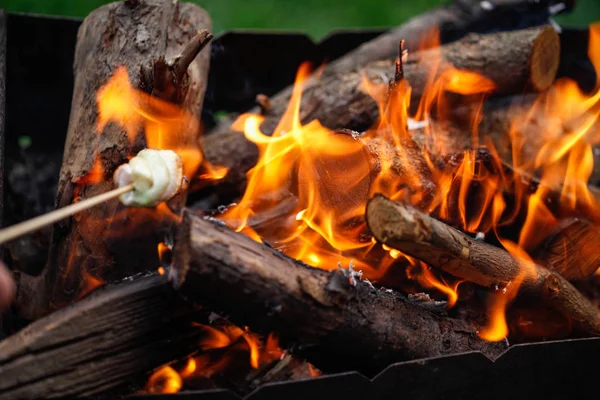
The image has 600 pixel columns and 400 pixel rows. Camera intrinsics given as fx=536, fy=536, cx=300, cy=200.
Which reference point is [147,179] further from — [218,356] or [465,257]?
[465,257]

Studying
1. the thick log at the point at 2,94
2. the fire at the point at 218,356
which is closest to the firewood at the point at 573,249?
the fire at the point at 218,356

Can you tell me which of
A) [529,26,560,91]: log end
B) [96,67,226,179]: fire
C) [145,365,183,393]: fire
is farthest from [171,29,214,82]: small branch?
[529,26,560,91]: log end

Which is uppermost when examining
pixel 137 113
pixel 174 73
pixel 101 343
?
pixel 174 73

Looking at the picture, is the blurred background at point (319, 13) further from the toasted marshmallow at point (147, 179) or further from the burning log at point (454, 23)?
the toasted marshmallow at point (147, 179)

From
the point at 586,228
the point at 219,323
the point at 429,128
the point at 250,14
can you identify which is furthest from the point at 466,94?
the point at 250,14

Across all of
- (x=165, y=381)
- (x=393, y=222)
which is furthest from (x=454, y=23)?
(x=165, y=381)

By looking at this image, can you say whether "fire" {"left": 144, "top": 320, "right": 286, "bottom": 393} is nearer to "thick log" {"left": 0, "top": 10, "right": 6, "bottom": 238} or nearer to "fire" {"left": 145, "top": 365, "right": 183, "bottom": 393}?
"fire" {"left": 145, "top": 365, "right": 183, "bottom": 393}

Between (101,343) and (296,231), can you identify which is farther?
(296,231)
